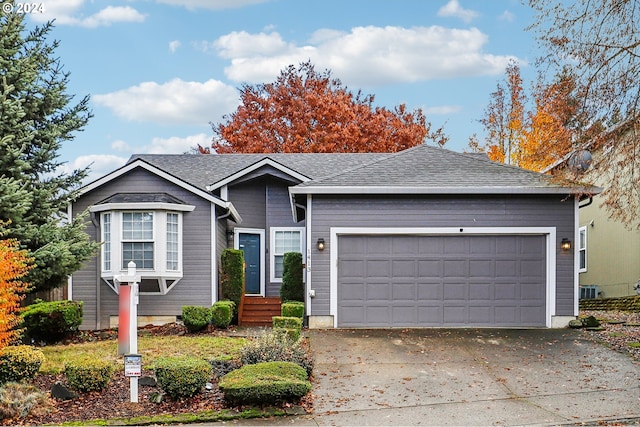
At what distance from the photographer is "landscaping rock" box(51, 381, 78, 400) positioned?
10.3 m

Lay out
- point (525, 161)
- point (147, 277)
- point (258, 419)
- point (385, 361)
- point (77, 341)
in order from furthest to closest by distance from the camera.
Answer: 1. point (525, 161)
2. point (147, 277)
3. point (77, 341)
4. point (385, 361)
5. point (258, 419)

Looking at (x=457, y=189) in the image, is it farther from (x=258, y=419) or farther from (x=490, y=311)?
(x=258, y=419)

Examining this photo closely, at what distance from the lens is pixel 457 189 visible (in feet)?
53.9

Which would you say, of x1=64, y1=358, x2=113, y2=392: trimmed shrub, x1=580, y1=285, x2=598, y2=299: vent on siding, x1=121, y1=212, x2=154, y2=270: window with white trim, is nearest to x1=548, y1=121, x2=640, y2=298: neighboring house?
x1=580, y1=285, x2=598, y2=299: vent on siding

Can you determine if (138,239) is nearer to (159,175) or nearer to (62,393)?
(159,175)

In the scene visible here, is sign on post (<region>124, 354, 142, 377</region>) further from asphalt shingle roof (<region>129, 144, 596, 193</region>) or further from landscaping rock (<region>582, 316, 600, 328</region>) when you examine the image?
landscaping rock (<region>582, 316, 600, 328</region>)

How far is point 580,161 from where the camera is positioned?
1652 centimetres

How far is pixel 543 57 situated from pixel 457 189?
11.4ft

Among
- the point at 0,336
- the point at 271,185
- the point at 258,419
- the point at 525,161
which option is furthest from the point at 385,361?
the point at 525,161

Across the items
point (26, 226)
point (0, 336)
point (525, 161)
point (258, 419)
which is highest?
point (525, 161)

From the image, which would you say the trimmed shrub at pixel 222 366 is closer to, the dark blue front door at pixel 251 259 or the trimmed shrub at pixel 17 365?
the trimmed shrub at pixel 17 365

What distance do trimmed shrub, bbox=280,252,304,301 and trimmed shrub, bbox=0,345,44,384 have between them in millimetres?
7779

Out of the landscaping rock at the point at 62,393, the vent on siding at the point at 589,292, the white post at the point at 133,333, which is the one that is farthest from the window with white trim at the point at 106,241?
the vent on siding at the point at 589,292

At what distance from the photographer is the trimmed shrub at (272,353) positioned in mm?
11516
